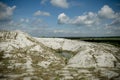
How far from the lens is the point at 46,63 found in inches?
755

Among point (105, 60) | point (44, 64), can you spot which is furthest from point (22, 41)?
point (105, 60)

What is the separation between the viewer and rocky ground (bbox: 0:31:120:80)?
585 inches

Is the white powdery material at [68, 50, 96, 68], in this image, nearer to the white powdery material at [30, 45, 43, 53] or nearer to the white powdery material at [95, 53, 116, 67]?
the white powdery material at [95, 53, 116, 67]

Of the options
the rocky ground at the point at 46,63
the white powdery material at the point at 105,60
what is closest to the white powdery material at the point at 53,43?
the rocky ground at the point at 46,63

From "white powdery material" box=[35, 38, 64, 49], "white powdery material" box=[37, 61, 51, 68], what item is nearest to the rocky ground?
"white powdery material" box=[37, 61, 51, 68]

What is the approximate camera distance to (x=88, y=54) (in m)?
20.9

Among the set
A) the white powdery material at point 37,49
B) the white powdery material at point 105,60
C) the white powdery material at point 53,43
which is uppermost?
Answer: the white powdery material at point 53,43

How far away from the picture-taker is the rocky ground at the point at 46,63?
48.7 feet

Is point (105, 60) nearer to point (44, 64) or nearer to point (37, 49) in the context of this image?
point (44, 64)

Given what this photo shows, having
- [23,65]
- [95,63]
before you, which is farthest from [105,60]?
[23,65]

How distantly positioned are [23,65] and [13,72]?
2.22 meters

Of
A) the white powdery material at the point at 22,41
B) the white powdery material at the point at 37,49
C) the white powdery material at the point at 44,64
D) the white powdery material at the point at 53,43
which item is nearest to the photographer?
the white powdery material at the point at 44,64

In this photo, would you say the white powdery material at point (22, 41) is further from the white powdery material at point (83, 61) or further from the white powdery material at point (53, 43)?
the white powdery material at point (83, 61)

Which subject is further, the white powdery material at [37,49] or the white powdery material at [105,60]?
the white powdery material at [37,49]
